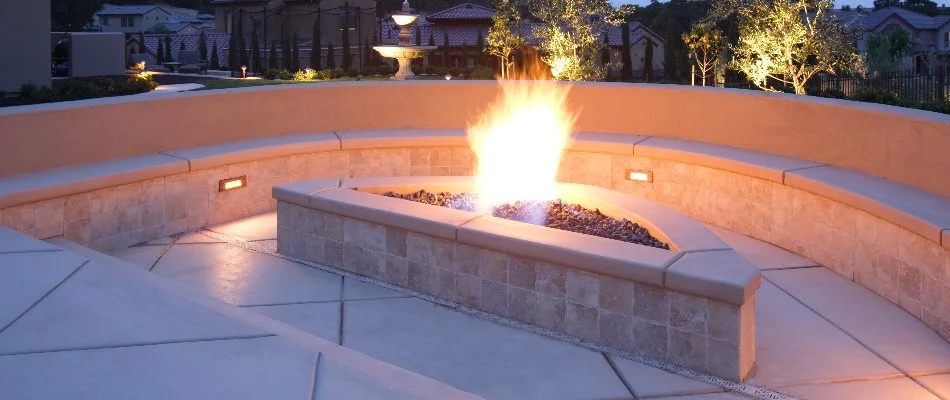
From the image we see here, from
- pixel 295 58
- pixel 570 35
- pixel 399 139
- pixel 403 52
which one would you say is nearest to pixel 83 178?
pixel 399 139

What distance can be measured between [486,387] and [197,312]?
138 centimetres

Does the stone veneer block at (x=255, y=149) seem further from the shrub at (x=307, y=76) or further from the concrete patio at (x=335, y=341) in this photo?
the shrub at (x=307, y=76)

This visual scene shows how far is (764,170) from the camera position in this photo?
6973mm

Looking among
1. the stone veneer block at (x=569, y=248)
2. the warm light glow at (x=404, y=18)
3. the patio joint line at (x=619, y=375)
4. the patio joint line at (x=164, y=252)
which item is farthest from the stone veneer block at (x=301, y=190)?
the warm light glow at (x=404, y=18)

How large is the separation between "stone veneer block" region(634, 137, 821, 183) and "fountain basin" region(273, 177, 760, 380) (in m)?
1.40

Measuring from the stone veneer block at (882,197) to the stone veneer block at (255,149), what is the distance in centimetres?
417

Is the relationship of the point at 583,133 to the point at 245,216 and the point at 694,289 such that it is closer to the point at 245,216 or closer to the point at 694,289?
the point at 245,216

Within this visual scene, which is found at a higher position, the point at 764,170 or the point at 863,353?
the point at 764,170

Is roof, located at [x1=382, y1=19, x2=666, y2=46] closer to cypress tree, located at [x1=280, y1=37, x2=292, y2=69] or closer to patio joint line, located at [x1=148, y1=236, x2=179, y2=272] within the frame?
cypress tree, located at [x1=280, y1=37, x2=292, y2=69]

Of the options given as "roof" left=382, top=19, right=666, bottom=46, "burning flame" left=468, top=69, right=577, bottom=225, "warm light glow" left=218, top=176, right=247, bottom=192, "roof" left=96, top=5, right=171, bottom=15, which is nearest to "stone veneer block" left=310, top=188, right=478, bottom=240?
"burning flame" left=468, top=69, right=577, bottom=225

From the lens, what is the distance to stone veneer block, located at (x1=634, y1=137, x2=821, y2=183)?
7016 millimetres

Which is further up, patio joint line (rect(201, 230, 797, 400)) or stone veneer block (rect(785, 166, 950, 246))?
stone veneer block (rect(785, 166, 950, 246))

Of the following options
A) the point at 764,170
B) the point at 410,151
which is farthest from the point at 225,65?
the point at 764,170

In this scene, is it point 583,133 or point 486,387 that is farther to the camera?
point 583,133
